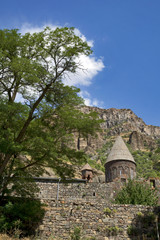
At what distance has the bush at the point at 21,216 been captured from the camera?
33.3 ft

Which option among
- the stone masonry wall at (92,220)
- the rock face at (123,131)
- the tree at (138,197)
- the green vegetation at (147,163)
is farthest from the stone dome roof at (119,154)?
the green vegetation at (147,163)

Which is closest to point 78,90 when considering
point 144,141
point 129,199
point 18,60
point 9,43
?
point 18,60

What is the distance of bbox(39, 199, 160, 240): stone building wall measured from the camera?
11.4 meters

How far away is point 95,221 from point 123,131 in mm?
142264

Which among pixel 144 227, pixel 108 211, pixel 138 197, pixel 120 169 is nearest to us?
pixel 144 227

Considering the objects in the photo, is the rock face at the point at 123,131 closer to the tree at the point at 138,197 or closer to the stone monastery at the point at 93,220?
the tree at the point at 138,197

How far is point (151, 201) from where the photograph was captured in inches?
650

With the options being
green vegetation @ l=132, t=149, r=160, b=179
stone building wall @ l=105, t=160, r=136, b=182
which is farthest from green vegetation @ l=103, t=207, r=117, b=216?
green vegetation @ l=132, t=149, r=160, b=179

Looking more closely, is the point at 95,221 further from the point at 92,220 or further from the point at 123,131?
the point at 123,131

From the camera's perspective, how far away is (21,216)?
10.5 m

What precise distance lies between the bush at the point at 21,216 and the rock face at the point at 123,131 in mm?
54987

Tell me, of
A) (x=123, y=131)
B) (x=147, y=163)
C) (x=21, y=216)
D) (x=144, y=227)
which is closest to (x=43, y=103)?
(x=21, y=216)

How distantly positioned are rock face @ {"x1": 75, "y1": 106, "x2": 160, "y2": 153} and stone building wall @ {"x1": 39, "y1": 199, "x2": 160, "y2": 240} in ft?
177

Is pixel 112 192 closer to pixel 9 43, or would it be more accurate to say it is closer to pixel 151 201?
pixel 151 201
